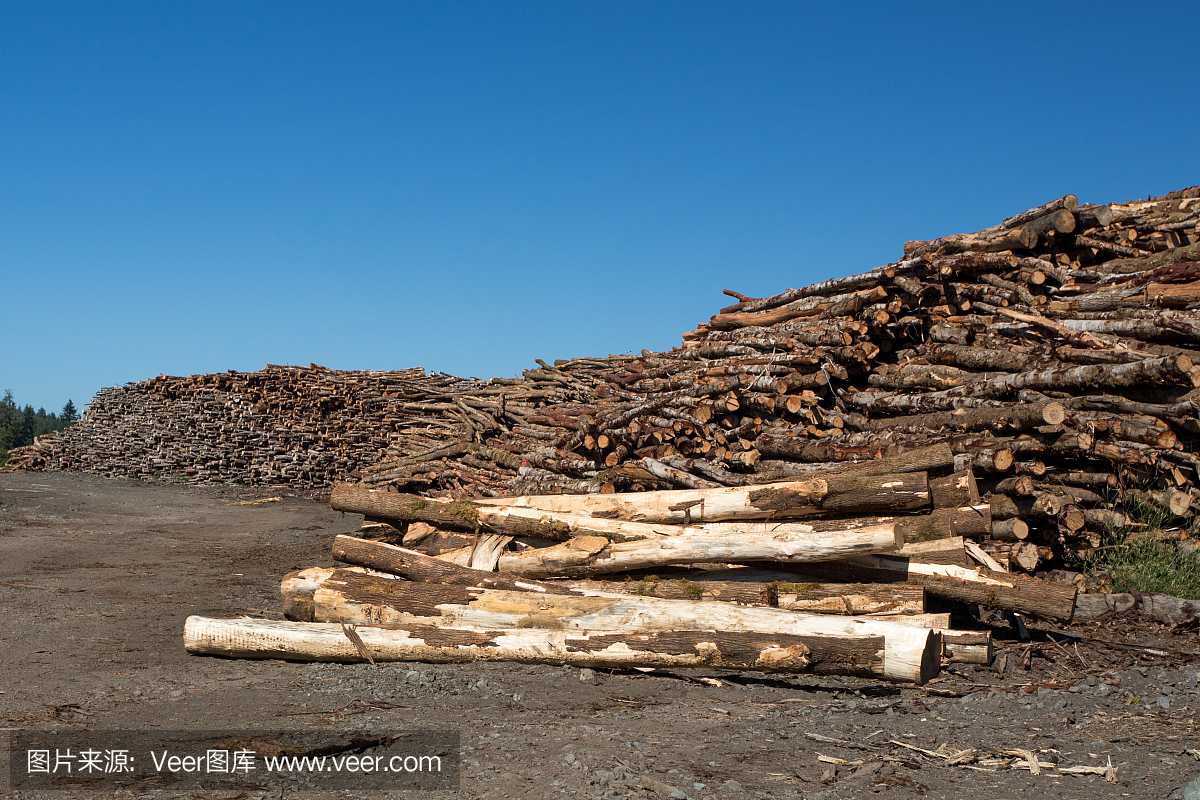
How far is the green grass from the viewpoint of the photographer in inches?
269

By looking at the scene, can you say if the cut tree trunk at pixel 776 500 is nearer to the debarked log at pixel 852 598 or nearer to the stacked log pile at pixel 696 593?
the stacked log pile at pixel 696 593

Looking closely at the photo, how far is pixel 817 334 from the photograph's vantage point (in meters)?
9.54

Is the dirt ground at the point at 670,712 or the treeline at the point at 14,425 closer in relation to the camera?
the dirt ground at the point at 670,712

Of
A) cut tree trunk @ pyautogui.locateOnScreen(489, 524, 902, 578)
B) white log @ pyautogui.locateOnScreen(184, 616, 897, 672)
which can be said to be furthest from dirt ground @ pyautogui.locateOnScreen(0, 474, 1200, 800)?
cut tree trunk @ pyautogui.locateOnScreen(489, 524, 902, 578)

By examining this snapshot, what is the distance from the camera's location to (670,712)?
15.6 ft

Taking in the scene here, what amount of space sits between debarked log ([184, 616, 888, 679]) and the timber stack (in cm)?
135

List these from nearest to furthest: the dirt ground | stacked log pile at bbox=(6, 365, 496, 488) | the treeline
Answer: the dirt ground
stacked log pile at bbox=(6, 365, 496, 488)
the treeline

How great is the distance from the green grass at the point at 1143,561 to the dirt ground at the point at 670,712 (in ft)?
1.68

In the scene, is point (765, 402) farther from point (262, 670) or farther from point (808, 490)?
point (262, 670)

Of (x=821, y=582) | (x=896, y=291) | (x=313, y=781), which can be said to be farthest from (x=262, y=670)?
(x=896, y=291)

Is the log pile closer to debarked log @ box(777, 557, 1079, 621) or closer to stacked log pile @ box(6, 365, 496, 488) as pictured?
debarked log @ box(777, 557, 1079, 621)

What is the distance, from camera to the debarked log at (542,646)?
16.3ft

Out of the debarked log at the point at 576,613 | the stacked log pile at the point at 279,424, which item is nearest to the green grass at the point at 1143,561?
the debarked log at the point at 576,613

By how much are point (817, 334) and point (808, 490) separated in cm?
403
